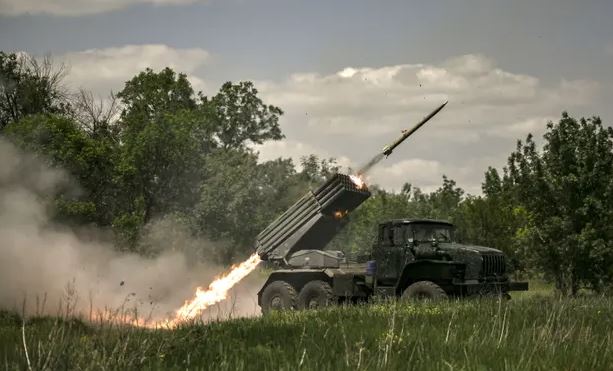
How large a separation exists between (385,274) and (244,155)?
39745mm

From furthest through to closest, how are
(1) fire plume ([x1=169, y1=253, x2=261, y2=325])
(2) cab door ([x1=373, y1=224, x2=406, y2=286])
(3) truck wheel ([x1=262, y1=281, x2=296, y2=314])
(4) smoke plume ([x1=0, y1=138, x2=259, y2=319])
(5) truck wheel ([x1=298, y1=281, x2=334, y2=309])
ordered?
1. (1) fire plume ([x1=169, y1=253, x2=261, y2=325])
2. (4) smoke plume ([x1=0, y1=138, x2=259, y2=319])
3. (3) truck wheel ([x1=262, y1=281, x2=296, y2=314])
4. (5) truck wheel ([x1=298, y1=281, x2=334, y2=309])
5. (2) cab door ([x1=373, y1=224, x2=406, y2=286])

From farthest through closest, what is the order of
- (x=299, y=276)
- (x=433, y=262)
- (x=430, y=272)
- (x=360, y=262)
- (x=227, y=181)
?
(x=227, y=181) → (x=299, y=276) → (x=360, y=262) → (x=430, y=272) → (x=433, y=262)

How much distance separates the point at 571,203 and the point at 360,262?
7492 mm

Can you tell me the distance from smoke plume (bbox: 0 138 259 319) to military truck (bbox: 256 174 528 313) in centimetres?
185

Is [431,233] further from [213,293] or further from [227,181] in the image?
[227,181]

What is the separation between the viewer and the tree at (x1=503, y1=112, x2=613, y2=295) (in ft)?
81.9

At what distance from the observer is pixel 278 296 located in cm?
2300

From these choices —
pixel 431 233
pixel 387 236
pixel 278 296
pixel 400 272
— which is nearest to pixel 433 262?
pixel 400 272

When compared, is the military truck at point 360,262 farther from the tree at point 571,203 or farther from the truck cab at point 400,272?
the tree at point 571,203

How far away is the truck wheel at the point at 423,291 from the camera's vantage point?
1889 centimetres

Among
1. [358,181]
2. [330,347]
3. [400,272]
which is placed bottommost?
[330,347]

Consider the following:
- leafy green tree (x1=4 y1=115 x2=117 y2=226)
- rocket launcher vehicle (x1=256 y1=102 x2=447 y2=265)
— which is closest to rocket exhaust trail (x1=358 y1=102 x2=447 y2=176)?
rocket launcher vehicle (x1=256 y1=102 x2=447 y2=265)

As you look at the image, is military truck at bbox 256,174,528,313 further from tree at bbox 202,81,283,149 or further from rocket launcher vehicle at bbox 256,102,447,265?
tree at bbox 202,81,283,149

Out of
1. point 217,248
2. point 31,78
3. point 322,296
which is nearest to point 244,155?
point 217,248
